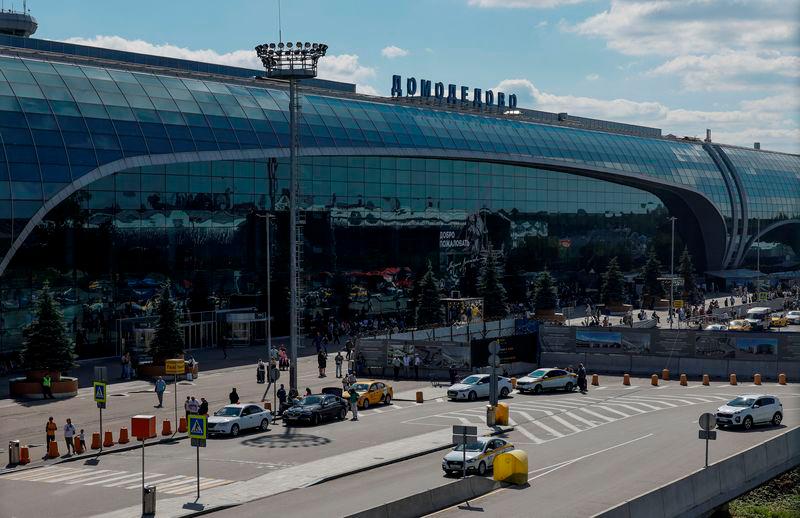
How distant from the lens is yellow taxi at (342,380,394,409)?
49000 millimetres

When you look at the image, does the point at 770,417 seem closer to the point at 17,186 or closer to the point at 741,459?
the point at 741,459

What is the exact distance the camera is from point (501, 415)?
4288 centimetres

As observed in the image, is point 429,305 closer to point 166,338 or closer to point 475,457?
point 166,338

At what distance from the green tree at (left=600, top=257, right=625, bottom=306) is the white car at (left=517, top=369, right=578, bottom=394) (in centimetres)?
4805

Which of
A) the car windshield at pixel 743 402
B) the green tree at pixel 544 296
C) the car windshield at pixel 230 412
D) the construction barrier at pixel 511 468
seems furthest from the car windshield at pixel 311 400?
the green tree at pixel 544 296

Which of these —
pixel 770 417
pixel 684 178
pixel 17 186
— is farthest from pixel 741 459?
pixel 684 178

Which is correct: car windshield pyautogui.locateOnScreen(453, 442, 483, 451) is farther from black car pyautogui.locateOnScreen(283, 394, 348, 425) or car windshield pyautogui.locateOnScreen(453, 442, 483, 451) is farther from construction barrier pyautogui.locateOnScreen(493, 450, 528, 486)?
black car pyautogui.locateOnScreen(283, 394, 348, 425)

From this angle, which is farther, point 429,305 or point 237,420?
point 429,305

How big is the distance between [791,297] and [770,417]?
238ft

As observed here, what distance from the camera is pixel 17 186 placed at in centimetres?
5731

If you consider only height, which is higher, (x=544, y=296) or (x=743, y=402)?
(x=544, y=296)

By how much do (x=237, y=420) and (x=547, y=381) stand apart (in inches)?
721

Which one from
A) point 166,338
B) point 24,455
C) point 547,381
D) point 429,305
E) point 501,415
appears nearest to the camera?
point 24,455

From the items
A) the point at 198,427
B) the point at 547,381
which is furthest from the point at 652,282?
the point at 198,427
